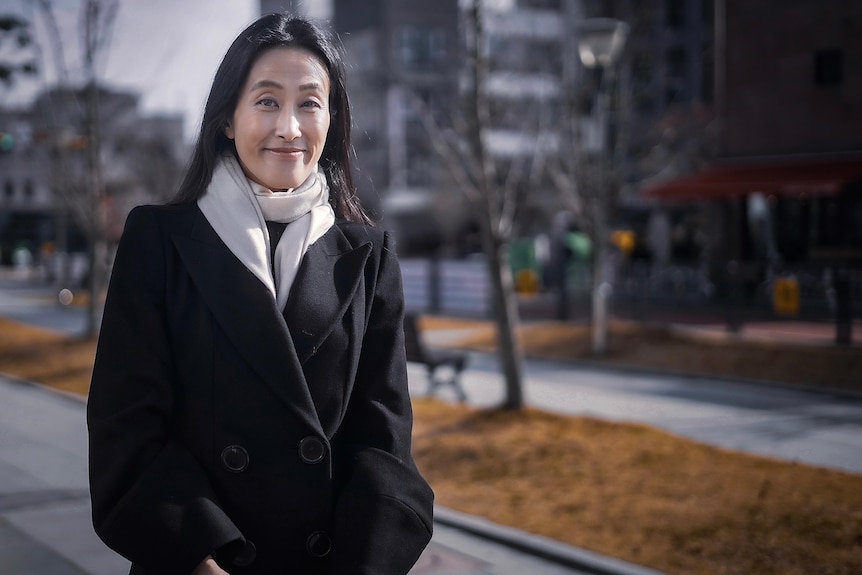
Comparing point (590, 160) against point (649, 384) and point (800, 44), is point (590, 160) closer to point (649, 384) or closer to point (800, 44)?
point (800, 44)

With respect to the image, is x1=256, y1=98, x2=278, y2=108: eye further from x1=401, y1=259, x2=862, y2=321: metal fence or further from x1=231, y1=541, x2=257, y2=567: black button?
x1=401, y1=259, x2=862, y2=321: metal fence

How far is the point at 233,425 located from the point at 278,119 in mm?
680

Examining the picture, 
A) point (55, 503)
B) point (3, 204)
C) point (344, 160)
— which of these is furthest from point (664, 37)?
point (3, 204)

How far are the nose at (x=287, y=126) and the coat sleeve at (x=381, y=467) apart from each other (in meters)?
0.38

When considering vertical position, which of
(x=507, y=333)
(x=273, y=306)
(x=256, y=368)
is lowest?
(x=507, y=333)

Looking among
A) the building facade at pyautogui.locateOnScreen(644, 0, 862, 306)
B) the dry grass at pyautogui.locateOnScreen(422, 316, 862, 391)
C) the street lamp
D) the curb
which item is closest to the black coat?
the curb

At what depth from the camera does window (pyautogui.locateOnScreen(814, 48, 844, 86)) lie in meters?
21.2

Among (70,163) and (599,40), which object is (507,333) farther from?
(70,163)

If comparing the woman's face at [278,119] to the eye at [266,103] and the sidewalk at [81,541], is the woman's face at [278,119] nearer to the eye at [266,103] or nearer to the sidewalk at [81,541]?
the eye at [266,103]

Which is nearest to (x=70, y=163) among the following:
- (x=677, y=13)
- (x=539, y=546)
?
(x=539, y=546)

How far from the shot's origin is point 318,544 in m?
2.21

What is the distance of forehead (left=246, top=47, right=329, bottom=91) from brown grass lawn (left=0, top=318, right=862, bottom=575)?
391 centimetres

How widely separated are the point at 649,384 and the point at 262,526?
11.7m

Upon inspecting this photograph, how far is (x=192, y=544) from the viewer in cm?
205
